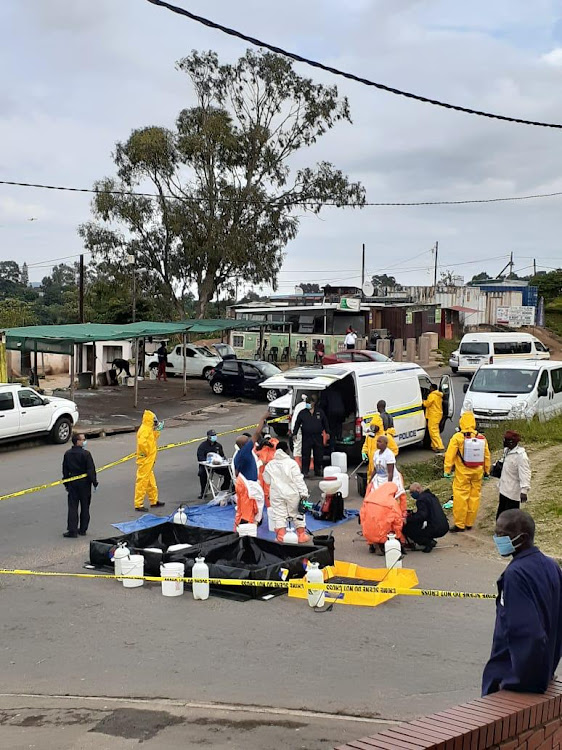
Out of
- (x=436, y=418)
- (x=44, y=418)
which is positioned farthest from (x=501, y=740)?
(x=44, y=418)

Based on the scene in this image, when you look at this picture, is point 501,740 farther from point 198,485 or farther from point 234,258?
point 234,258

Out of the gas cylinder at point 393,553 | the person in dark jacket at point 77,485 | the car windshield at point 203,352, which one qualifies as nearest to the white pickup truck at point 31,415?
the person in dark jacket at point 77,485

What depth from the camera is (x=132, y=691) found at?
7.54m

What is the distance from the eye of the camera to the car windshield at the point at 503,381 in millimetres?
21516

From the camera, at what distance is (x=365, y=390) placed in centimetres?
1809

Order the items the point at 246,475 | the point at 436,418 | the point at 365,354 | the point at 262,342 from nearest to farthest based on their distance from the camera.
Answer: the point at 246,475, the point at 436,418, the point at 365,354, the point at 262,342

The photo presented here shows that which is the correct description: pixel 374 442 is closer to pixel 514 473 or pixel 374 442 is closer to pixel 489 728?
pixel 514 473

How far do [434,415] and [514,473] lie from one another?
7978mm

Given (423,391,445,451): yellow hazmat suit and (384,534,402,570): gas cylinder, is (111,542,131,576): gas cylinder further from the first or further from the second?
(423,391,445,451): yellow hazmat suit

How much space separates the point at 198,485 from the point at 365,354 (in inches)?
655

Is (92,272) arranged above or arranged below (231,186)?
below

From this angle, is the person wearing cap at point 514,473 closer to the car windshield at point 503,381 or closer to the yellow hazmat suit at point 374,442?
the yellow hazmat suit at point 374,442

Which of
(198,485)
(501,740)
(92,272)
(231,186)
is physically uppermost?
(231,186)

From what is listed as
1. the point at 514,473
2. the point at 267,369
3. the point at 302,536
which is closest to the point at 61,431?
the point at 267,369
